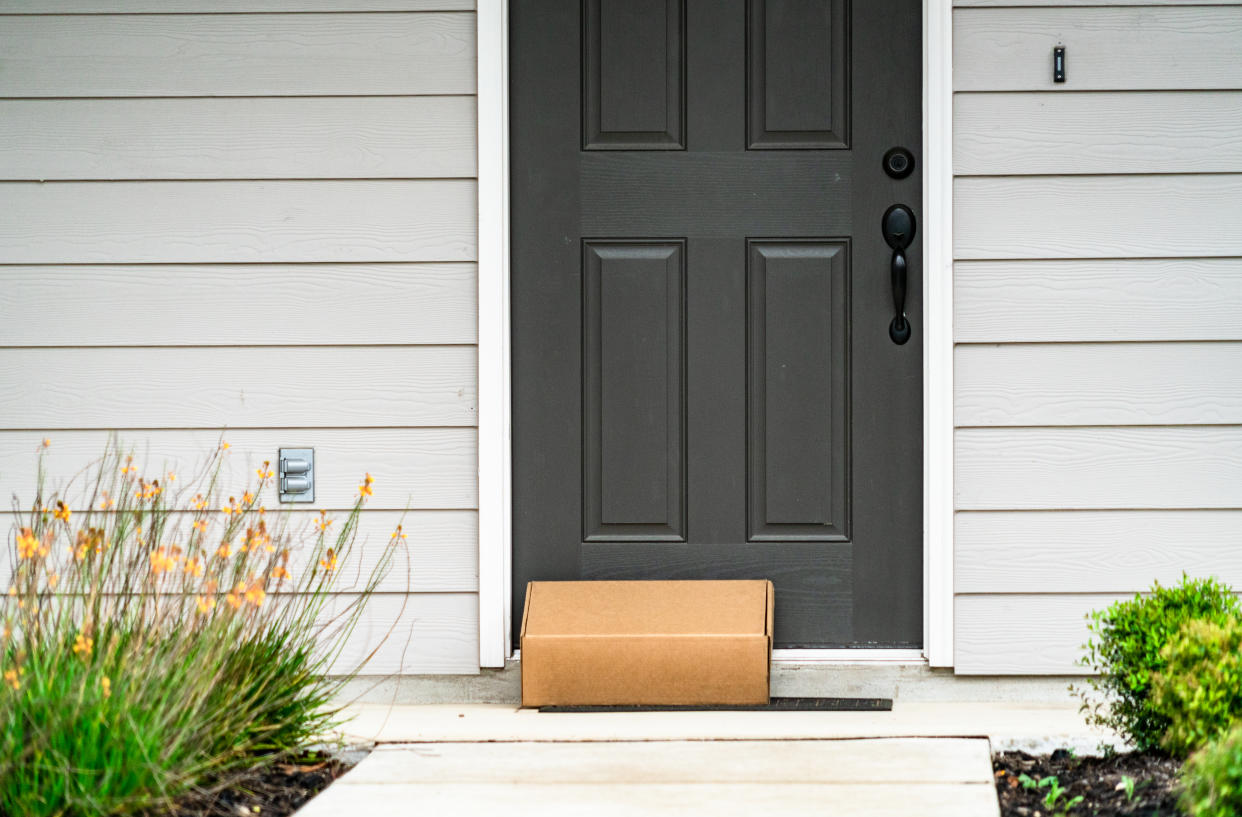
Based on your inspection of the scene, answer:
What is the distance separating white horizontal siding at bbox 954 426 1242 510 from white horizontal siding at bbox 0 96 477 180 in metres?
1.47

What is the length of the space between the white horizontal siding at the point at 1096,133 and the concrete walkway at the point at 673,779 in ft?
4.47

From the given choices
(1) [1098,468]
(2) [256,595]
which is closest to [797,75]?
(1) [1098,468]

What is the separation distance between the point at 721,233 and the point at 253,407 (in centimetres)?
118

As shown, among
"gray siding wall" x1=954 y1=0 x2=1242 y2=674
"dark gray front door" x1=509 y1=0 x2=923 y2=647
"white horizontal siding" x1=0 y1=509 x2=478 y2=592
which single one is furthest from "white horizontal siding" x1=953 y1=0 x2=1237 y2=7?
"white horizontal siding" x1=0 y1=509 x2=478 y2=592

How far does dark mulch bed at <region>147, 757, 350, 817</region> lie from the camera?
176 cm

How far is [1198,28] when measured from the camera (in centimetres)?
281

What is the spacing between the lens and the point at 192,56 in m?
2.88

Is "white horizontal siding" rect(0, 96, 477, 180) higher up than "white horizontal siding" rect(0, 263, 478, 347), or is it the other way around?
"white horizontal siding" rect(0, 96, 477, 180)

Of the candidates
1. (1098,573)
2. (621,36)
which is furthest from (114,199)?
(1098,573)

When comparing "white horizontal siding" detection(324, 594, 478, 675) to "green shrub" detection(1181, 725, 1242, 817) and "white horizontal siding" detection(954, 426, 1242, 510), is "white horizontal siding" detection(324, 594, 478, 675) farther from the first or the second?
"green shrub" detection(1181, 725, 1242, 817)

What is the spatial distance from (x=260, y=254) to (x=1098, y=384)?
1968 millimetres

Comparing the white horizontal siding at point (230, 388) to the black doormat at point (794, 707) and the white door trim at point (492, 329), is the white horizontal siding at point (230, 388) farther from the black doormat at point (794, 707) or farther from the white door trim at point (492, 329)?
the black doormat at point (794, 707)

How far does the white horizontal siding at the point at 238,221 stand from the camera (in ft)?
9.40

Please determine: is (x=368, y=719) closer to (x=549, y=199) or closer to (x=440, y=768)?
(x=440, y=768)
